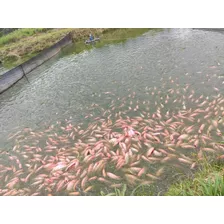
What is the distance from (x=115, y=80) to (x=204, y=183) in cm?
570

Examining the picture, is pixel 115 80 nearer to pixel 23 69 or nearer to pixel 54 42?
pixel 23 69

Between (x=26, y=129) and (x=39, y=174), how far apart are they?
2198 mm

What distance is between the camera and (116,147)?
16.2ft

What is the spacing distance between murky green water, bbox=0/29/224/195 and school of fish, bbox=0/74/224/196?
198 mm

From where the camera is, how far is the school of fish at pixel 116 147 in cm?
429

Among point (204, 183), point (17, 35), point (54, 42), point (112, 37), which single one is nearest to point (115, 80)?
point (204, 183)

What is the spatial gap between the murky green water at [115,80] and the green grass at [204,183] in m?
0.44

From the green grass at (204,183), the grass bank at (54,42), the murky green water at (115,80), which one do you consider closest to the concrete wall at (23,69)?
the murky green water at (115,80)

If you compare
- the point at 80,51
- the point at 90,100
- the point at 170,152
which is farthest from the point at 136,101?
the point at 80,51

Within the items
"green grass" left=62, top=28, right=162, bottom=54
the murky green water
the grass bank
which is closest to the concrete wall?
the murky green water

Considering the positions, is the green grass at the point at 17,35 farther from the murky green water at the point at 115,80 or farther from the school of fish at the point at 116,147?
the school of fish at the point at 116,147

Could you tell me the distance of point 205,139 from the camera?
15.2 feet

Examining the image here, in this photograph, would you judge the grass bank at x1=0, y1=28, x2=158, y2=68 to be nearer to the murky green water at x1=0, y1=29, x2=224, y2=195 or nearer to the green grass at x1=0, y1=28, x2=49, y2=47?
the murky green water at x1=0, y1=29, x2=224, y2=195

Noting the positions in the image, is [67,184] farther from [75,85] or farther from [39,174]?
[75,85]
